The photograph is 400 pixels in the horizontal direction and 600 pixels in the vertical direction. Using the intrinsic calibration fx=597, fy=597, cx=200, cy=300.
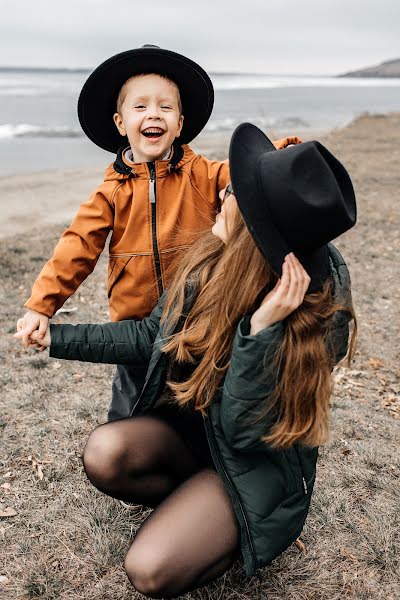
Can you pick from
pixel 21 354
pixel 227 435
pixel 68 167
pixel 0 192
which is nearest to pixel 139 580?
pixel 227 435

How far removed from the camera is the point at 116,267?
2.47 meters

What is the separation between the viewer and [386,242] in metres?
6.92

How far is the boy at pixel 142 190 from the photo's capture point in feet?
7.63

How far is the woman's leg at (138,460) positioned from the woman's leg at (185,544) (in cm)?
21

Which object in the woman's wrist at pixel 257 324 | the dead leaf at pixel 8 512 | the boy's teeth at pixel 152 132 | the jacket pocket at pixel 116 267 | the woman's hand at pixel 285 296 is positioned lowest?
the dead leaf at pixel 8 512

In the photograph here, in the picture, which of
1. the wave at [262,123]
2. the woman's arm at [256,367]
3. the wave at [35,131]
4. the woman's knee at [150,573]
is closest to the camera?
the woman's arm at [256,367]

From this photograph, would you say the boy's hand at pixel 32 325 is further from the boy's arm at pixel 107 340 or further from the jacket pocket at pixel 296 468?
the jacket pocket at pixel 296 468

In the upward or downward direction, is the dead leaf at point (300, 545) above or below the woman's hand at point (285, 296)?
below

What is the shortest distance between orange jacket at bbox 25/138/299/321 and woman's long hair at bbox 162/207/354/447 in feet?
0.93

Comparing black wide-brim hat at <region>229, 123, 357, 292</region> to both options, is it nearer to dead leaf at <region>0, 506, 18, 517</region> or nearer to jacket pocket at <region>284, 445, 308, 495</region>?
jacket pocket at <region>284, 445, 308, 495</region>

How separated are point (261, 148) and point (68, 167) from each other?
12.7 metres

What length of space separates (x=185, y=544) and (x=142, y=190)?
132cm

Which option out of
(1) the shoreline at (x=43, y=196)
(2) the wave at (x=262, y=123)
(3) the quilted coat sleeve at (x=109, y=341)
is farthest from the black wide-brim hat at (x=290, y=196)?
(2) the wave at (x=262, y=123)

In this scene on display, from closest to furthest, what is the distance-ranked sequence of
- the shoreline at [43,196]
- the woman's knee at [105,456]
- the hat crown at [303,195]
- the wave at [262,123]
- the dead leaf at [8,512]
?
1. the hat crown at [303,195]
2. the woman's knee at [105,456]
3. the dead leaf at [8,512]
4. the shoreline at [43,196]
5. the wave at [262,123]
